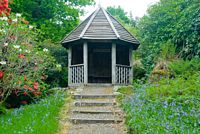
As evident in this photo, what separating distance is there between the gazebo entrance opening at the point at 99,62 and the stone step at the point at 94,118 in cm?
837

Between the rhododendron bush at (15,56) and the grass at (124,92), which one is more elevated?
the rhododendron bush at (15,56)

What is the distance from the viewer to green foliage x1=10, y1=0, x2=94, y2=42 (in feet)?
62.3

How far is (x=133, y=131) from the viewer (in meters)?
6.61

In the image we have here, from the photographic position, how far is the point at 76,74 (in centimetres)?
1463

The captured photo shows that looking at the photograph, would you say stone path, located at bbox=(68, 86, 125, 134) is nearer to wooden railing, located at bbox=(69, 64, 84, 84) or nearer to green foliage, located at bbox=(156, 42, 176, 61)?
wooden railing, located at bbox=(69, 64, 84, 84)

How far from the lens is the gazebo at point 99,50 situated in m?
14.0

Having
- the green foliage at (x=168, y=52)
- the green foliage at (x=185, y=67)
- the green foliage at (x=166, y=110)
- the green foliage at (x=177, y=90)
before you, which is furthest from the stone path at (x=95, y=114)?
the green foliage at (x=168, y=52)

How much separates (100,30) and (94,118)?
23.0 feet

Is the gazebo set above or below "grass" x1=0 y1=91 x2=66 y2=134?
above

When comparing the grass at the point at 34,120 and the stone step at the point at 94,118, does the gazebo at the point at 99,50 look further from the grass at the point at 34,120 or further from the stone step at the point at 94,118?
the stone step at the point at 94,118

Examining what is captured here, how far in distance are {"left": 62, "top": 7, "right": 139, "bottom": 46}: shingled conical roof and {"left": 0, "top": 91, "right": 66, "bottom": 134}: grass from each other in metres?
4.88

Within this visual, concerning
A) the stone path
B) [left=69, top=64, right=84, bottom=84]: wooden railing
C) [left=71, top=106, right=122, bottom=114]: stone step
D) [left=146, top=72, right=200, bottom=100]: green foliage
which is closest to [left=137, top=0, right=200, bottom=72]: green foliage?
[left=69, top=64, right=84, bottom=84]: wooden railing

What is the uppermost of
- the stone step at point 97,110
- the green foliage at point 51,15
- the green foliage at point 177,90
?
the green foliage at point 51,15

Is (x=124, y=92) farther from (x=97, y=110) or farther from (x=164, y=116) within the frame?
(x=164, y=116)
